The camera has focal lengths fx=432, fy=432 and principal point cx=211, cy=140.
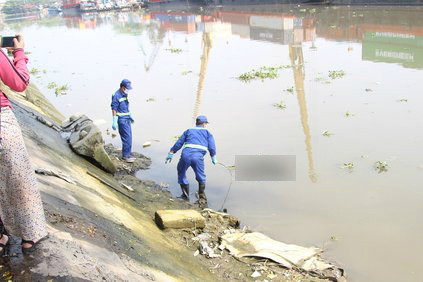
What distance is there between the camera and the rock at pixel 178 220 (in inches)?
255

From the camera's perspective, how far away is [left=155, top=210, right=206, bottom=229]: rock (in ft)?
21.3

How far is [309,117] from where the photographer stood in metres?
12.3

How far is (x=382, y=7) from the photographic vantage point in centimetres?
3944

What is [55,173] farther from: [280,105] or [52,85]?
[52,85]

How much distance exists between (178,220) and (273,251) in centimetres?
151

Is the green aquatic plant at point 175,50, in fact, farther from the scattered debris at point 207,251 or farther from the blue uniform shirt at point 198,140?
the scattered debris at point 207,251

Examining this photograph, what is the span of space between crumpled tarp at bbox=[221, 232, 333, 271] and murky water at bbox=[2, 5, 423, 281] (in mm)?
511

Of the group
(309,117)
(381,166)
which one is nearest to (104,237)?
(381,166)

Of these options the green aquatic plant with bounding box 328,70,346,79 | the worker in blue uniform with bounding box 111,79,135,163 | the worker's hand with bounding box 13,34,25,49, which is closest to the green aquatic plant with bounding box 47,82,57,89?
the worker in blue uniform with bounding box 111,79,135,163

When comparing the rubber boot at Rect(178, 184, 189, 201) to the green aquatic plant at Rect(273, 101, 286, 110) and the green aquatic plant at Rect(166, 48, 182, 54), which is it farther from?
the green aquatic plant at Rect(166, 48, 182, 54)

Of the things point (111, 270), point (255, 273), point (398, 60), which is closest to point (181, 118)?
Result: point (255, 273)

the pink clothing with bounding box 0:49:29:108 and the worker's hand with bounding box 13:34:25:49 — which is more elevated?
the worker's hand with bounding box 13:34:25:49

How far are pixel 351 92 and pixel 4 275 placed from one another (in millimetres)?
13104

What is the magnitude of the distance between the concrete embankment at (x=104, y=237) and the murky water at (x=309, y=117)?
1224 mm
